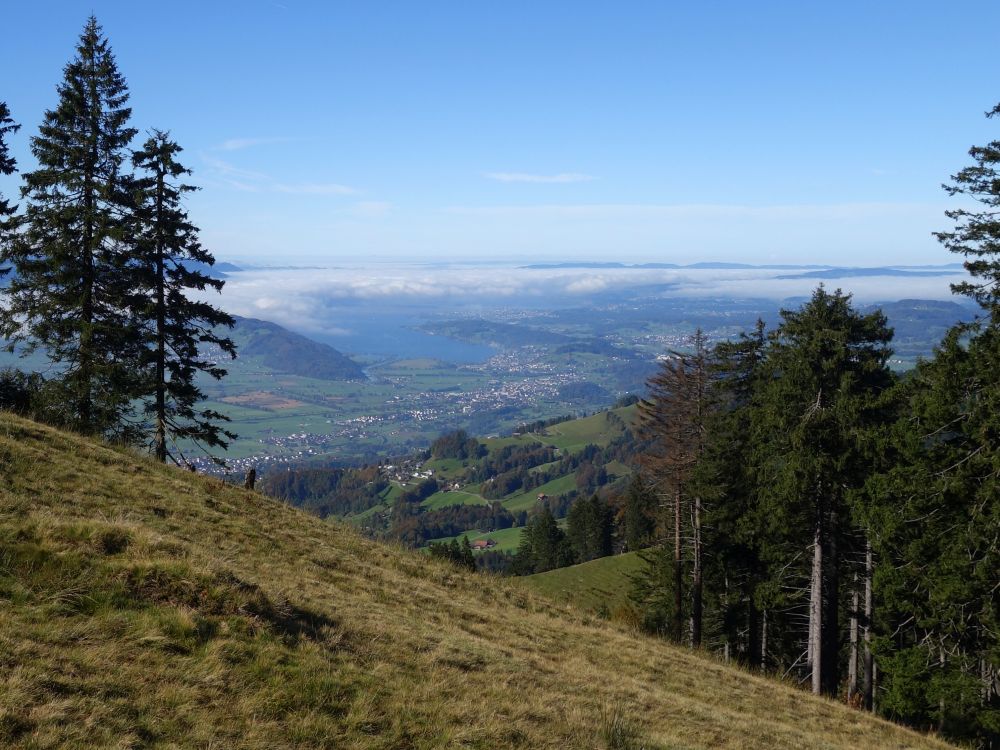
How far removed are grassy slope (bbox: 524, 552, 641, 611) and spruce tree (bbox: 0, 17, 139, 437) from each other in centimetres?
3085

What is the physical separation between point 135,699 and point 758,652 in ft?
104

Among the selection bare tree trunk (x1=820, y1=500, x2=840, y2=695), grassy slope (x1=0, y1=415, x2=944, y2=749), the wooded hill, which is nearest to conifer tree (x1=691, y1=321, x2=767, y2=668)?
bare tree trunk (x1=820, y1=500, x2=840, y2=695)

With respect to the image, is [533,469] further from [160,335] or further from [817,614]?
[160,335]

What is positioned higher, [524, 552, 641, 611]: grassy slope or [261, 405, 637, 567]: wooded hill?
[524, 552, 641, 611]: grassy slope

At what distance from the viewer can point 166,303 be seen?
23.2 metres

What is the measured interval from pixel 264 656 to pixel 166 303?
19.3 metres

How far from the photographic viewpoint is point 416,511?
144500 mm

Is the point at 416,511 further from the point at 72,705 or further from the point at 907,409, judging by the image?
the point at 72,705

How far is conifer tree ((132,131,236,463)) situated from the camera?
22453 millimetres

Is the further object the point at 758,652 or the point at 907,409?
the point at 758,652

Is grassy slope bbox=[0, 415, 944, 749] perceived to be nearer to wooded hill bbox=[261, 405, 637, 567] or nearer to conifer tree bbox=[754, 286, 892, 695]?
conifer tree bbox=[754, 286, 892, 695]

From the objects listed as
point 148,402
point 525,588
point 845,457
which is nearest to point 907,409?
point 845,457

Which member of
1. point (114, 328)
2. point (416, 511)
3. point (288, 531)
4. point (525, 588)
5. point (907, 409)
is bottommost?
point (416, 511)

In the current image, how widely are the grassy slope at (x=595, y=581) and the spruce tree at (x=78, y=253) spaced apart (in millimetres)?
30847
